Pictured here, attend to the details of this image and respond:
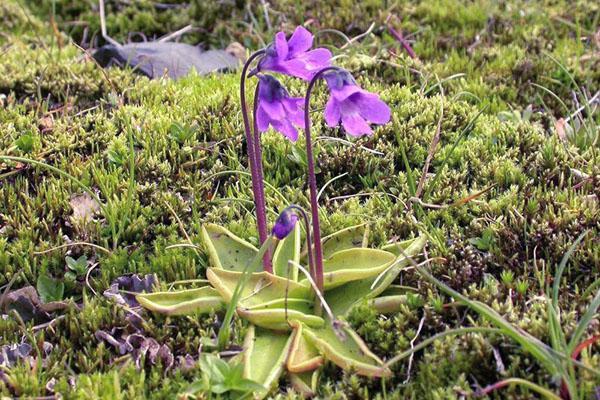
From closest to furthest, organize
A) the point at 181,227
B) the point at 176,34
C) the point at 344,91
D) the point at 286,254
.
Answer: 1. the point at 344,91
2. the point at 286,254
3. the point at 181,227
4. the point at 176,34

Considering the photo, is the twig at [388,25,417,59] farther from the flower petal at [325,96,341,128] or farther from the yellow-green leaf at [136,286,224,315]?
the yellow-green leaf at [136,286,224,315]

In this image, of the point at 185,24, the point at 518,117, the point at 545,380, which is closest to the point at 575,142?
the point at 518,117

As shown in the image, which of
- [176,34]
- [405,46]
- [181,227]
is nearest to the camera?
[181,227]

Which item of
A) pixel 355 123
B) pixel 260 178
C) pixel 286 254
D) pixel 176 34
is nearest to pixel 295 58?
pixel 355 123

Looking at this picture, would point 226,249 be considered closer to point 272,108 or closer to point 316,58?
point 272,108

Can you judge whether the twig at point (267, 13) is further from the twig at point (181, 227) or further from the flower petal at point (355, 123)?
the flower petal at point (355, 123)

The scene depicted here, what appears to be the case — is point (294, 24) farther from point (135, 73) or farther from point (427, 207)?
point (427, 207)
